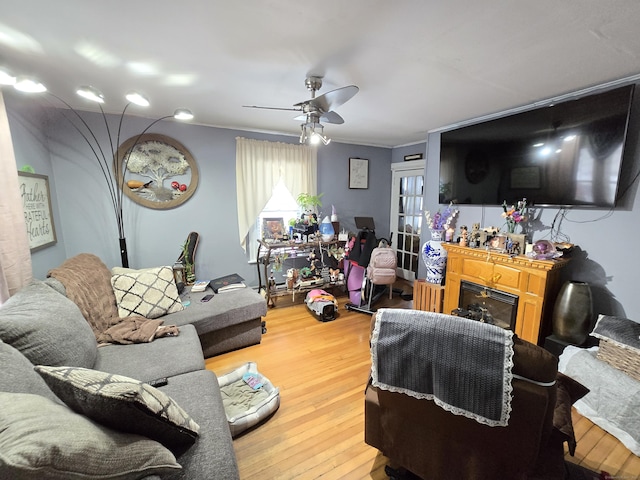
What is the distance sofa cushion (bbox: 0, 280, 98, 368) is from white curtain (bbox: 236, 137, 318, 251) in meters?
2.09

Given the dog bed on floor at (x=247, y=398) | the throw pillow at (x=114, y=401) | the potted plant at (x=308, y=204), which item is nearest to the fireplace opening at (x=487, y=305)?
the dog bed on floor at (x=247, y=398)

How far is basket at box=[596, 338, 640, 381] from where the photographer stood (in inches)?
63.4

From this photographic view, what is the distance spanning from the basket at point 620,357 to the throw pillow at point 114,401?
2551 millimetres

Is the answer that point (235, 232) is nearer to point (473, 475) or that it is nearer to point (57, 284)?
point (57, 284)

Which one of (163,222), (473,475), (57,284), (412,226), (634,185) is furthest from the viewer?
(412,226)

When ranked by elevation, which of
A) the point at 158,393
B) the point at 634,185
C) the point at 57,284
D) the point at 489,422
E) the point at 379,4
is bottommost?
the point at 489,422

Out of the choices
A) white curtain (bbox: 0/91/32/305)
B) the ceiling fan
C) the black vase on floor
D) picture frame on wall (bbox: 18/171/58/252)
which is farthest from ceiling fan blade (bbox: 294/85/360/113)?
picture frame on wall (bbox: 18/171/58/252)

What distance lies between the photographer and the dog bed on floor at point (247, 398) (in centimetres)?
157

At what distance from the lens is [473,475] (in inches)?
41.8

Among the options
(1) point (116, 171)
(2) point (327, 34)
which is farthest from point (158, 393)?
(1) point (116, 171)

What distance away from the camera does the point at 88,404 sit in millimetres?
759

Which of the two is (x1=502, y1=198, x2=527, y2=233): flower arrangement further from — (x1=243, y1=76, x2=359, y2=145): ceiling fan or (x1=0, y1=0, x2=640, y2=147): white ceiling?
(x1=243, y1=76, x2=359, y2=145): ceiling fan

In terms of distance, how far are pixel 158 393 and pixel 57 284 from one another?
133 cm

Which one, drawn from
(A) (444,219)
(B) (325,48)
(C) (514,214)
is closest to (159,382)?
(B) (325,48)
